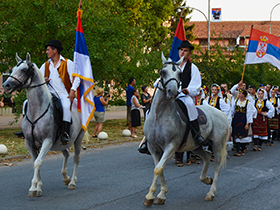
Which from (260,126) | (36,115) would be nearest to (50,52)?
(36,115)

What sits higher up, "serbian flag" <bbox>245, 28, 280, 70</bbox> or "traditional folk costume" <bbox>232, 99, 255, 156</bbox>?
"serbian flag" <bbox>245, 28, 280, 70</bbox>

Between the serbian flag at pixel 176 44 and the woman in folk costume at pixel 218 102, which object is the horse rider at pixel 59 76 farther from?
the woman in folk costume at pixel 218 102

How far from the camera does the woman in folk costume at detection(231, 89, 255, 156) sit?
12.4 metres

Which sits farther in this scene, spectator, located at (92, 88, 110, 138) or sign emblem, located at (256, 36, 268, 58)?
spectator, located at (92, 88, 110, 138)

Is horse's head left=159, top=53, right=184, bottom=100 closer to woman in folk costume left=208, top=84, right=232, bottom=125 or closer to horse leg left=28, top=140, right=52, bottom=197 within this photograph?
horse leg left=28, top=140, right=52, bottom=197

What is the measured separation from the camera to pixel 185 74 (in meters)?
6.77

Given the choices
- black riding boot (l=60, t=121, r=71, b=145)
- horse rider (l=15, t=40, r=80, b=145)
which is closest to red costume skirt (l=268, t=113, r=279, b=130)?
horse rider (l=15, t=40, r=80, b=145)

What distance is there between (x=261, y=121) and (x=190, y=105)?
27.7 feet

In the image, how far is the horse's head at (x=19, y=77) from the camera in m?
6.10

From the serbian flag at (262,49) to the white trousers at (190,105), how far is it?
8.61 metres

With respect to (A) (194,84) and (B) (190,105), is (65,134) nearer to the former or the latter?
(B) (190,105)

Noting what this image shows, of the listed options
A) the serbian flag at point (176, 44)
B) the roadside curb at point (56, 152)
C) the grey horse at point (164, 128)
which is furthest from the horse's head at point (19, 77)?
the roadside curb at point (56, 152)

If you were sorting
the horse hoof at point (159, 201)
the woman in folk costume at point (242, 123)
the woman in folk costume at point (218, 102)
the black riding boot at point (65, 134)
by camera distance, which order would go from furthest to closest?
the woman in folk costume at point (242, 123) → the woman in folk costume at point (218, 102) → the black riding boot at point (65, 134) → the horse hoof at point (159, 201)

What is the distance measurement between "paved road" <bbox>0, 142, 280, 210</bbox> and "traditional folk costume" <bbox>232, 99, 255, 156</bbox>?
3.99ft
